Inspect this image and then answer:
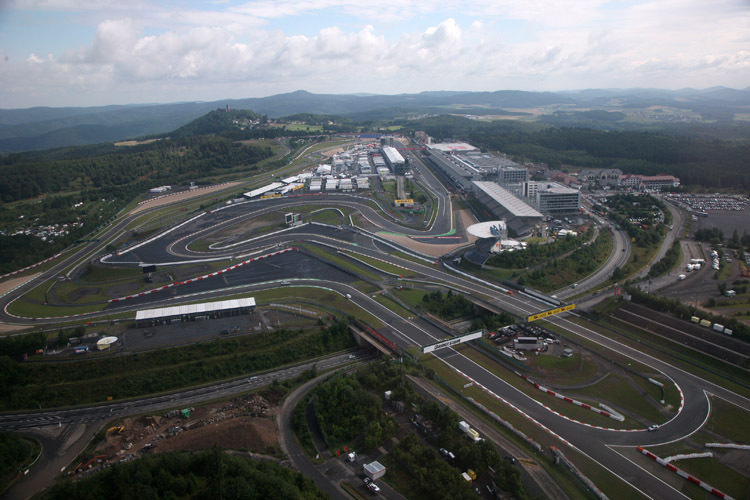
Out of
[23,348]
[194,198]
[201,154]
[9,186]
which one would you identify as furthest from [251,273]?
[201,154]

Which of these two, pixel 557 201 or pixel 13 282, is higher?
pixel 557 201

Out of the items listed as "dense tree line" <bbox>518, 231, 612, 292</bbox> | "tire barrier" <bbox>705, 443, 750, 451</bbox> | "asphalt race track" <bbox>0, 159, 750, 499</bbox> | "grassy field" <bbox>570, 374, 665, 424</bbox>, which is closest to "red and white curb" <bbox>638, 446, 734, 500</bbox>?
"asphalt race track" <bbox>0, 159, 750, 499</bbox>

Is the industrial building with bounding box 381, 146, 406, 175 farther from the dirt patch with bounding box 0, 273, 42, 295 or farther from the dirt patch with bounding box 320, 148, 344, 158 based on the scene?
the dirt patch with bounding box 0, 273, 42, 295

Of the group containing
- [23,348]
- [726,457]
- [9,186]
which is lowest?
[726,457]

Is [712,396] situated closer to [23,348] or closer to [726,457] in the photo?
[726,457]

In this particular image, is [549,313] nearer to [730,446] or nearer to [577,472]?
[730,446]

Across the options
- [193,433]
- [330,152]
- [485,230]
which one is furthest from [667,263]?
[330,152]
